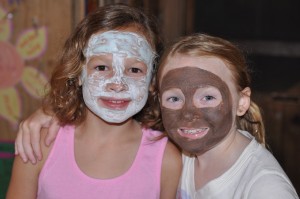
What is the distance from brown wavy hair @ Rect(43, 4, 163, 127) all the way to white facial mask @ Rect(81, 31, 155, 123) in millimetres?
33

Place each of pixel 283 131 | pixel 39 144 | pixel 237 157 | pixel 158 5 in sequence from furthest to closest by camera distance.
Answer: pixel 158 5 < pixel 283 131 < pixel 39 144 < pixel 237 157

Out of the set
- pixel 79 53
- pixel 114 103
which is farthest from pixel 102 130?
pixel 79 53

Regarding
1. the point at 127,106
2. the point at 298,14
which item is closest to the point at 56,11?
the point at 127,106

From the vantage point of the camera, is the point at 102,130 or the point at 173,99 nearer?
the point at 173,99

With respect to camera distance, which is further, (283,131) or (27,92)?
(283,131)

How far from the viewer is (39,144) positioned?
5.13ft

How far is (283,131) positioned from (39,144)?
2288 mm

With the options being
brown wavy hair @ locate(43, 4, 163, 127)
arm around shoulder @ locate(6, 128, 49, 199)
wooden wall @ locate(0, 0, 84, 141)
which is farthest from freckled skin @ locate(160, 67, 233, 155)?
wooden wall @ locate(0, 0, 84, 141)

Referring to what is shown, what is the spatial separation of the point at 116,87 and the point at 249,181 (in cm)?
49

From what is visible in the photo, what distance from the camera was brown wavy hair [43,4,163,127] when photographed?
Result: 61.6 inches

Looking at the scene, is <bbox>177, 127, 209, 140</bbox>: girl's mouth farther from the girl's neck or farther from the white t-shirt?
the girl's neck

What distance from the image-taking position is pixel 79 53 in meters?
1.58

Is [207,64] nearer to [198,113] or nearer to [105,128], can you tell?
[198,113]

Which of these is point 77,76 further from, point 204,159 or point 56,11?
point 56,11
